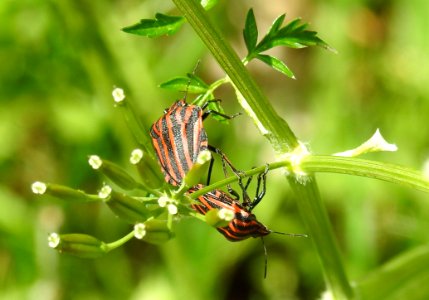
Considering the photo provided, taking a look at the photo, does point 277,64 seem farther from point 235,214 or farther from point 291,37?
point 235,214

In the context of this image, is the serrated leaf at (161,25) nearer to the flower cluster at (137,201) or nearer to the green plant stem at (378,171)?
the flower cluster at (137,201)

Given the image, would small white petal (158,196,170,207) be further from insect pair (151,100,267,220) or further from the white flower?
the white flower

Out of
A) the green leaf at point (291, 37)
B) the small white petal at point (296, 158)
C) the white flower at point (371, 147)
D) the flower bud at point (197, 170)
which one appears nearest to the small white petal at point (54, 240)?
the flower bud at point (197, 170)

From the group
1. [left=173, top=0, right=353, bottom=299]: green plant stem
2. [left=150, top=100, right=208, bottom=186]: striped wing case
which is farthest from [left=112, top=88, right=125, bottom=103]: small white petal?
[left=173, top=0, right=353, bottom=299]: green plant stem

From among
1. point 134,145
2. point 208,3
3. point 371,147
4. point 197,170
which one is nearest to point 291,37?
point 208,3

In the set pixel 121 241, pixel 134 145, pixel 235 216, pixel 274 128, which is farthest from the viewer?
pixel 134 145
